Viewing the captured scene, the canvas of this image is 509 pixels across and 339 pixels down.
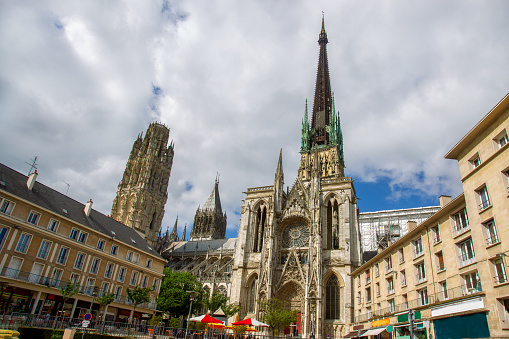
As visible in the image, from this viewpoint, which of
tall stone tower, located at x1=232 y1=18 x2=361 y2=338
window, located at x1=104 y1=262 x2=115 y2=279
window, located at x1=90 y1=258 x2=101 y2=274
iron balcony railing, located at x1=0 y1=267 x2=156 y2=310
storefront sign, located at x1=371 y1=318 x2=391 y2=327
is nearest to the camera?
storefront sign, located at x1=371 y1=318 x2=391 y2=327

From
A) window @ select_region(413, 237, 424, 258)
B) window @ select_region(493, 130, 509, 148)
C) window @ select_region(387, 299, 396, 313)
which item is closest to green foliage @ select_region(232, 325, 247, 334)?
window @ select_region(387, 299, 396, 313)

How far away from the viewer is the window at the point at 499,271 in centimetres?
1251

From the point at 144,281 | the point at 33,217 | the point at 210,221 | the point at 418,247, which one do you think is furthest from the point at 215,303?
the point at 210,221

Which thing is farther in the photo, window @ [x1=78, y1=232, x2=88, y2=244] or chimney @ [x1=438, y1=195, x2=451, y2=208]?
window @ [x1=78, y1=232, x2=88, y2=244]

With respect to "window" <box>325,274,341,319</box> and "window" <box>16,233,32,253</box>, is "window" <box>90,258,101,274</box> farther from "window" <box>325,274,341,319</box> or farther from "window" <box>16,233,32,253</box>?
"window" <box>325,274,341,319</box>

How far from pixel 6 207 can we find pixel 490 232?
89.5ft

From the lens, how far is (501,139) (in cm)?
1395

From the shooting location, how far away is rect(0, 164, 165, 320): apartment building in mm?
21781

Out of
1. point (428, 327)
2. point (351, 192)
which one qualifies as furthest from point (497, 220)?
point (351, 192)

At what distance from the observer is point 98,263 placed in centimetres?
2742

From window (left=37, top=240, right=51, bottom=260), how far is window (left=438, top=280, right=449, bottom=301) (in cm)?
2513

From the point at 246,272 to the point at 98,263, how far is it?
1521 centimetres

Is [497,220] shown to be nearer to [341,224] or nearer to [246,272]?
[341,224]

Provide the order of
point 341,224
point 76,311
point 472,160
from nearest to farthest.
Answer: point 472,160
point 76,311
point 341,224
